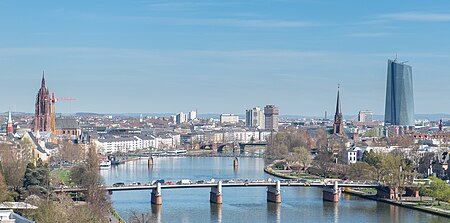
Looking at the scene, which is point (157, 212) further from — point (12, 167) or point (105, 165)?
point (105, 165)

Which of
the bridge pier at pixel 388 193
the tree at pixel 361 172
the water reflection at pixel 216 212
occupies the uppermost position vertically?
the tree at pixel 361 172

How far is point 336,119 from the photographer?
3949 inches

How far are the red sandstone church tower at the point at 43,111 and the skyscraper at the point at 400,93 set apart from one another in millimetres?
79410

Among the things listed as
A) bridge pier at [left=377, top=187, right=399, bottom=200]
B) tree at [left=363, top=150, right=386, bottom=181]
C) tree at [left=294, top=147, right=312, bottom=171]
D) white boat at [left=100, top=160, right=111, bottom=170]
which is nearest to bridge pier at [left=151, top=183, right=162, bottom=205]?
bridge pier at [left=377, top=187, right=399, bottom=200]

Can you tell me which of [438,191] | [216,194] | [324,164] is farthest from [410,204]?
[324,164]

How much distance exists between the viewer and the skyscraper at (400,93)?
155 metres

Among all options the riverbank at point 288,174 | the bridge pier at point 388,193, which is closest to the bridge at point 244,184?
the bridge pier at point 388,193

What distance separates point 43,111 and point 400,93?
267 feet

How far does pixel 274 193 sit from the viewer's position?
45375mm

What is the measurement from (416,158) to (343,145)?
14524 mm

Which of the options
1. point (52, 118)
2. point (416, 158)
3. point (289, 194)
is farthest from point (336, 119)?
point (289, 194)

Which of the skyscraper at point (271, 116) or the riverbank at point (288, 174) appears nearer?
the riverbank at point (288, 174)

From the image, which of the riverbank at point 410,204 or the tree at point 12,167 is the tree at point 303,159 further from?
→ the tree at point 12,167

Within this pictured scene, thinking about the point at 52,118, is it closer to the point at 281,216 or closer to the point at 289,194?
the point at 289,194
